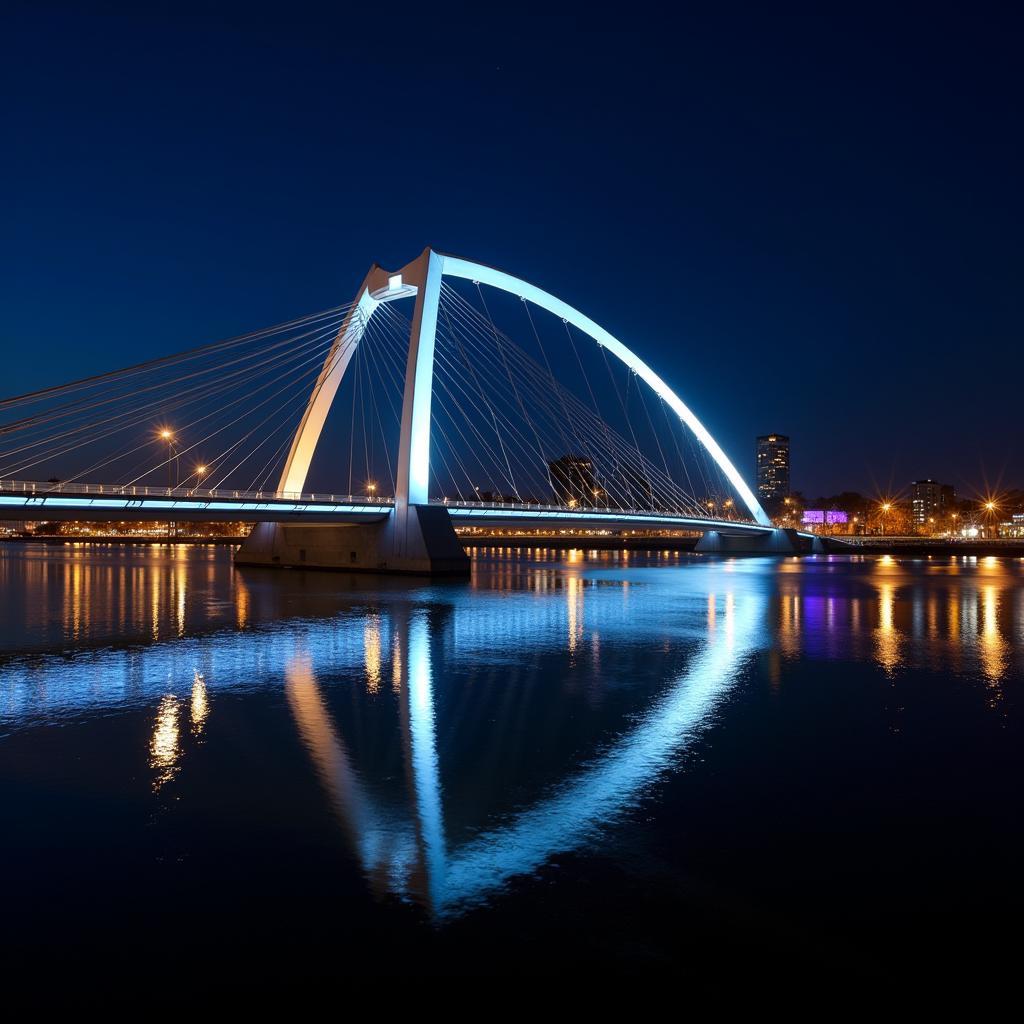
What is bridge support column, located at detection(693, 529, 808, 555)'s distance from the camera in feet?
246

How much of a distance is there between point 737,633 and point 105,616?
14.6m

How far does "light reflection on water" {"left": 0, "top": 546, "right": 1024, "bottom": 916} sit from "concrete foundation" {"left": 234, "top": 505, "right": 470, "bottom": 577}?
7.68 meters

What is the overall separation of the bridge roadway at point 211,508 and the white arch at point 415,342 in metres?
2.14

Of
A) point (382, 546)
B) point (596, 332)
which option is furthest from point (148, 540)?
point (382, 546)

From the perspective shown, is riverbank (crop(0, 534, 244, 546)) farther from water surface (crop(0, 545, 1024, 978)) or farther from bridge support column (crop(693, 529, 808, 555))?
water surface (crop(0, 545, 1024, 978))

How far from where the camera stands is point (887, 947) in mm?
4016

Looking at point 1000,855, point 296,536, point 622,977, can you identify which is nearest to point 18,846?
point 622,977

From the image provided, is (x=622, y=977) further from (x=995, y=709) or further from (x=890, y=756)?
(x=995, y=709)

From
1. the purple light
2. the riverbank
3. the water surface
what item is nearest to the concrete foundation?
the water surface

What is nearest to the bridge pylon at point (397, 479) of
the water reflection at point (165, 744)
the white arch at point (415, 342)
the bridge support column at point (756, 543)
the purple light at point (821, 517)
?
the white arch at point (415, 342)

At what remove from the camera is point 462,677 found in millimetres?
12016

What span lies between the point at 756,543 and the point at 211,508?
54751mm

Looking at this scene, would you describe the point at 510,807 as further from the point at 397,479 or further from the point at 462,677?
the point at 397,479

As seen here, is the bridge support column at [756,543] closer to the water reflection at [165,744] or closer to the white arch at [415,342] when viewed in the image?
the white arch at [415,342]
